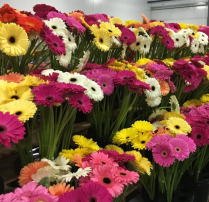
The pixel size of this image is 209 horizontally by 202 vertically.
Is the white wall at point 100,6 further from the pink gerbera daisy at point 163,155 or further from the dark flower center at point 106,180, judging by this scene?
the dark flower center at point 106,180

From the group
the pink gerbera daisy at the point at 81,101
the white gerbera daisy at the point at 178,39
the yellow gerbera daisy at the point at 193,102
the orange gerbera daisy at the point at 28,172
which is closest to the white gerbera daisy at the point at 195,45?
the white gerbera daisy at the point at 178,39

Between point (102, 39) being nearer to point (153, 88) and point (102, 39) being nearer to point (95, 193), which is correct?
point (153, 88)

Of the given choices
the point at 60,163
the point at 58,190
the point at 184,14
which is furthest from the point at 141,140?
the point at 184,14

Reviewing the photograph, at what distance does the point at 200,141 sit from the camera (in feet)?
2.90

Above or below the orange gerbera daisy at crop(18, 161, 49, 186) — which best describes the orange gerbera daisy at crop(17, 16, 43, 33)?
above

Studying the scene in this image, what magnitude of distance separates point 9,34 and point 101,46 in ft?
1.10

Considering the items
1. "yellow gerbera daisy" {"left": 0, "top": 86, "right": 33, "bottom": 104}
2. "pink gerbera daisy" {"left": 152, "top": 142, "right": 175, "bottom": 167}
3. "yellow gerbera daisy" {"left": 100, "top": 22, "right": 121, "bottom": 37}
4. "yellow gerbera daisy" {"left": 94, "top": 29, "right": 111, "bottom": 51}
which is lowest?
"pink gerbera daisy" {"left": 152, "top": 142, "right": 175, "bottom": 167}

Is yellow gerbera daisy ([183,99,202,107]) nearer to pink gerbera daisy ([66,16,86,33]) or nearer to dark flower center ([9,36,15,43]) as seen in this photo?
pink gerbera daisy ([66,16,86,33])

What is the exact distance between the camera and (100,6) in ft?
12.8

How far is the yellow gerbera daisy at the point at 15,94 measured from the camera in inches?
23.8

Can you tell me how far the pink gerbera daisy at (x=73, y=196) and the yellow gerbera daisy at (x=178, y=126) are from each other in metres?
0.48

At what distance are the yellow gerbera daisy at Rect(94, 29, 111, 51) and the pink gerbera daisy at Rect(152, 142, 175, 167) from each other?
1.21ft

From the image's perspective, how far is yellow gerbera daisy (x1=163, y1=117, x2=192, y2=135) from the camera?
879 millimetres

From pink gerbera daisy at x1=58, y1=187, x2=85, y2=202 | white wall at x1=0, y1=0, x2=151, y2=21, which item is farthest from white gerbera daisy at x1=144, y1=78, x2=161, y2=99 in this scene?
white wall at x1=0, y1=0, x2=151, y2=21
